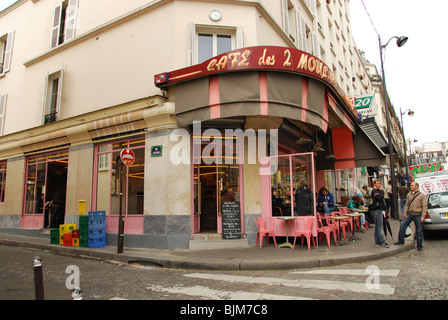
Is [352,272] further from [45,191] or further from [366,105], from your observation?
[45,191]

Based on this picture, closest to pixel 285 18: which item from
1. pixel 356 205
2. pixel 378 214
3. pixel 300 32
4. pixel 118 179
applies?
pixel 300 32

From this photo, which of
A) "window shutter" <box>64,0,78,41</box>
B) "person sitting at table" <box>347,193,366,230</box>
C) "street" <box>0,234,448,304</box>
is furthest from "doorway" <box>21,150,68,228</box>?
"person sitting at table" <box>347,193,366,230</box>

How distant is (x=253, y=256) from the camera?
7238 mm

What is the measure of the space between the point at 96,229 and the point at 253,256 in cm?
506

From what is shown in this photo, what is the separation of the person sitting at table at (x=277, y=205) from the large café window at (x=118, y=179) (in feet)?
13.3

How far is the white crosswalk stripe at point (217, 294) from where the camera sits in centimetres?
423

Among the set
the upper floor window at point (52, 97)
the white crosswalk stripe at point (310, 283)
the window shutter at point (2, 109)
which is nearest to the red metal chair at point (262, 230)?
the white crosswalk stripe at point (310, 283)

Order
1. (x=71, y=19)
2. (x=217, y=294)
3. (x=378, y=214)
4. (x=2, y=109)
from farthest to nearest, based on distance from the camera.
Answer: (x=2, y=109)
(x=71, y=19)
(x=378, y=214)
(x=217, y=294)

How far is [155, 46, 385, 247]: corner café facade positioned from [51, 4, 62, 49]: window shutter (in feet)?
23.3

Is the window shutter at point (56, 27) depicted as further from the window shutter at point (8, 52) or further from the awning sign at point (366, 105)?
the awning sign at point (366, 105)

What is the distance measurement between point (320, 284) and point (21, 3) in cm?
1829

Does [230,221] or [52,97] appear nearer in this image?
[230,221]

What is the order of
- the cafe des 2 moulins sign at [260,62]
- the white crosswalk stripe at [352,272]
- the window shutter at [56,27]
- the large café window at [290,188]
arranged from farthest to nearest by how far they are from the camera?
the window shutter at [56,27] < the large café window at [290,188] < the cafe des 2 moulins sign at [260,62] < the white crosswalk stripe at [352,272]
